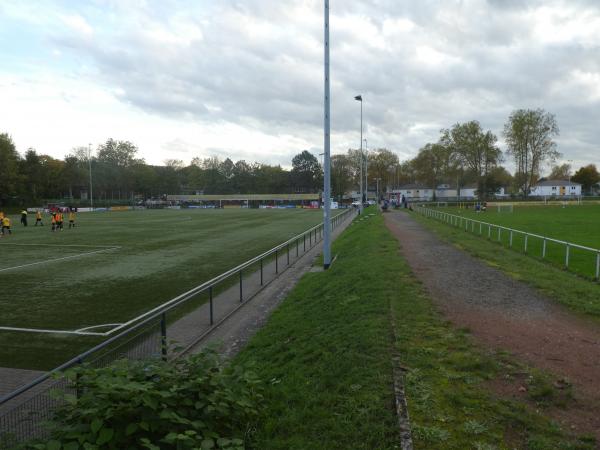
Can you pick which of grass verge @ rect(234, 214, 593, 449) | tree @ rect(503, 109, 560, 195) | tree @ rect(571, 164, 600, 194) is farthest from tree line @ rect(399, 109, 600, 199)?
grass verge @ rect(234, 214, 593, 449)

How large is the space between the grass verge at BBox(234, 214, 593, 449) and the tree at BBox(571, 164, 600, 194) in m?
148

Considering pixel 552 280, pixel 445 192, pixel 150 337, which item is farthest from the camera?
pixel 445 192

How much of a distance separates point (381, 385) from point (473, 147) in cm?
8906

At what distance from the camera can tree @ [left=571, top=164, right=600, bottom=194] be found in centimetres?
13088

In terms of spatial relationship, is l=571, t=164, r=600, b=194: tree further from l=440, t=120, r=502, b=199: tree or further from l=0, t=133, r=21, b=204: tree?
l=0, t=133, r=21, b=204: tree

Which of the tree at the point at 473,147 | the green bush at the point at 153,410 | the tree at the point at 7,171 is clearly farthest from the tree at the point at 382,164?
the green bush at the point at 153,410

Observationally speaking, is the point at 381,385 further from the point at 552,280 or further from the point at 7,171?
the point at 7,171

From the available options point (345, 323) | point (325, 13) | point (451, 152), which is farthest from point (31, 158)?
point (345, 323)

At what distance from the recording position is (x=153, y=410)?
11.7ft

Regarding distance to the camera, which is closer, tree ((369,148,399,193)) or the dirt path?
the dirt path

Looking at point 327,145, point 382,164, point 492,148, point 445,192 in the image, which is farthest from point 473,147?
point 327,145

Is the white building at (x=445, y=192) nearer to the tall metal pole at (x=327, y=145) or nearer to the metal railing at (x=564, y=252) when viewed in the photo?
the metal railing at (x=564, y=252)

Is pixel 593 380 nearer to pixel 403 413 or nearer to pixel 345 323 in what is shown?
pixel 403 413

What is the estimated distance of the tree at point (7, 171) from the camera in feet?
246
